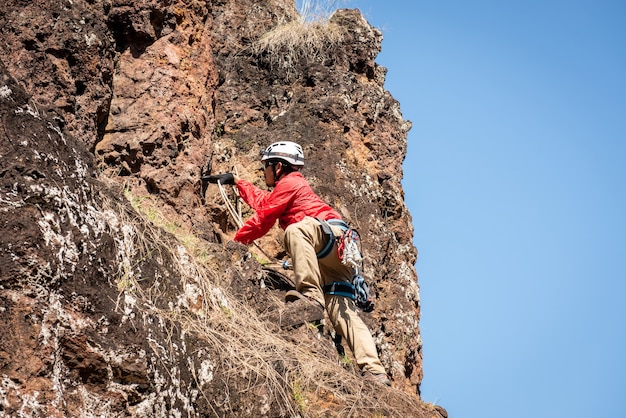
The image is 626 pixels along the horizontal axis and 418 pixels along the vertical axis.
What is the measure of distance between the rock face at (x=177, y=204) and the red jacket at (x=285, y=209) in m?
0.39

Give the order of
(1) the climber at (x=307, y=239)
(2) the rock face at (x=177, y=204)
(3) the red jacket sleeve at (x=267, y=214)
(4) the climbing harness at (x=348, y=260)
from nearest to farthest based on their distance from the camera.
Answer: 1. (2) the rock face at (x=177, y=204)
2. (1) the climber at (x=307, y=239)
3. (4) the climbing harness at (x=348, y=260)
4. (3) the red jacket sleeve at (x=267, y=214)

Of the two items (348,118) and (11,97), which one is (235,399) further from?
(348,118)

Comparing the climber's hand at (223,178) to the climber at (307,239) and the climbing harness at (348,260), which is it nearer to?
the climber at (307,239)

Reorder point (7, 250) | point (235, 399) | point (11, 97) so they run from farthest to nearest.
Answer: point (235, 399) → point (11, 97) → point (7, 250)

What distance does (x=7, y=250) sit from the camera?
4.03 meters

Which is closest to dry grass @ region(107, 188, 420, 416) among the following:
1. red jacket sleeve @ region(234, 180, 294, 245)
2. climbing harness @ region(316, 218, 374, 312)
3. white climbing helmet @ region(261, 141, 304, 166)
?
climbing harness @ region(316, 218, 374, 312)

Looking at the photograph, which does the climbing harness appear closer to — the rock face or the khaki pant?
the khaki pant

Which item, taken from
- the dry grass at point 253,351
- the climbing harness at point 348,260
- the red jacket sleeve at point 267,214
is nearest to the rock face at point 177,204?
the dry grass at point 253,351

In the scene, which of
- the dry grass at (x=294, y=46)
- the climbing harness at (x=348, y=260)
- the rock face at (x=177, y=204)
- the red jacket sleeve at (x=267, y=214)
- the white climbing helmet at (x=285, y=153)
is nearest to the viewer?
the rock face at (x=177, y=204)

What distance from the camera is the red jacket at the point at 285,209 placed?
7645mm

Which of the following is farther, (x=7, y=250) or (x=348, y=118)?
(x=348, y=118)

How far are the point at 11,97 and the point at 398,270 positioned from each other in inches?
211

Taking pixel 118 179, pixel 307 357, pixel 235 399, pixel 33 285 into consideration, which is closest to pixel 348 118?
pixel 118 179

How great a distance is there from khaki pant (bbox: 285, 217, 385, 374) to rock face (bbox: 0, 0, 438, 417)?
1.16 feet
